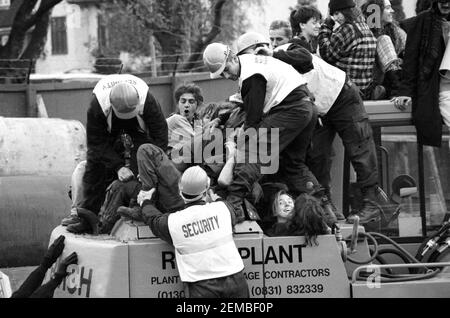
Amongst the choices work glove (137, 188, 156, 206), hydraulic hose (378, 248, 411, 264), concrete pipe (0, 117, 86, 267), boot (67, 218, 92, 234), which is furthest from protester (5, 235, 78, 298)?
concrete pipe (0, 117, 86, 267)

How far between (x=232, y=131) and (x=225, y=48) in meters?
0.71

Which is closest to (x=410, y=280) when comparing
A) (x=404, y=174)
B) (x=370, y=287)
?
(x=370, y=287)

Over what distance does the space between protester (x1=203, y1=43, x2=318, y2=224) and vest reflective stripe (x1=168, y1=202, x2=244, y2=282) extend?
1.95 ft

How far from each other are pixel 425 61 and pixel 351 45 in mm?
773

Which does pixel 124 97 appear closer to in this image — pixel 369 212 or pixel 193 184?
pixel 193 184

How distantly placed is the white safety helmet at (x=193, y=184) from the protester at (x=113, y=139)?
2.88 ft

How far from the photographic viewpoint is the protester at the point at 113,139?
28.2ft

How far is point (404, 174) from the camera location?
8.97 meters

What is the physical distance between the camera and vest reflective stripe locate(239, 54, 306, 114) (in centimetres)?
835

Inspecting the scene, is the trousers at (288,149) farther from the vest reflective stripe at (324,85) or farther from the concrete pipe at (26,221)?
the concrete pipe at (26,221)

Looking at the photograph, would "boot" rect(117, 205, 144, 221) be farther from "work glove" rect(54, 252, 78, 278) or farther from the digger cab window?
the digger cab window

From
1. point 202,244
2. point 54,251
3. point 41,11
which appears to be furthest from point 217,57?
point 41,11
